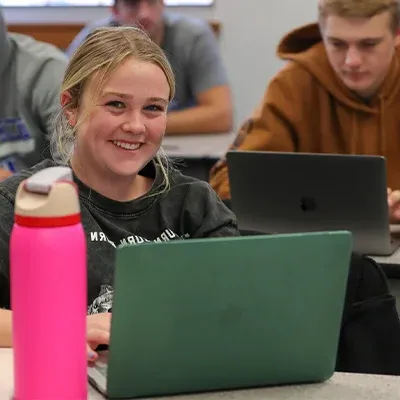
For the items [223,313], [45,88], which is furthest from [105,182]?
[45,88]

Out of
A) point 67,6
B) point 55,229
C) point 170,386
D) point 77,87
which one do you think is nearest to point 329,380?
point 170,386

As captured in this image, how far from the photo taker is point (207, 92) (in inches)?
144

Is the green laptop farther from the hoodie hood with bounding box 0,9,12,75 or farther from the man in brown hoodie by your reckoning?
the hoodie hood with bounding box 0,9,12,75

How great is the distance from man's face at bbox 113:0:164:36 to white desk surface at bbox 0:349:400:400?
2.67 metres

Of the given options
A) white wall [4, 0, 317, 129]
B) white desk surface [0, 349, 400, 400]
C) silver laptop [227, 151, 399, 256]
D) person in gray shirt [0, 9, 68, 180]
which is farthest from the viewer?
white wall [4, 0, 317, 129]

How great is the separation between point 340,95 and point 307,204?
1.84 ft

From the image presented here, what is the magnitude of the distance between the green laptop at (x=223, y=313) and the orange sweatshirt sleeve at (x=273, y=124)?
1282 mm

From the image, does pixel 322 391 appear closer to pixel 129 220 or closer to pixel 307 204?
pixel 129 220

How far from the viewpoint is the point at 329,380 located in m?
1.11

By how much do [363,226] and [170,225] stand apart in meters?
0.53

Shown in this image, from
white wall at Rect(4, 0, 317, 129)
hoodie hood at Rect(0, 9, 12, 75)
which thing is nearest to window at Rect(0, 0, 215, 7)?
white wall at Rect(4, 0, 317, 129)

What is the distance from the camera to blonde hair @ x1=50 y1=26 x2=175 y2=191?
4.58ft

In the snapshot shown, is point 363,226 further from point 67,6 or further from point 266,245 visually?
point 67,6

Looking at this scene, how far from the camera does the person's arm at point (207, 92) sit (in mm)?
3465
